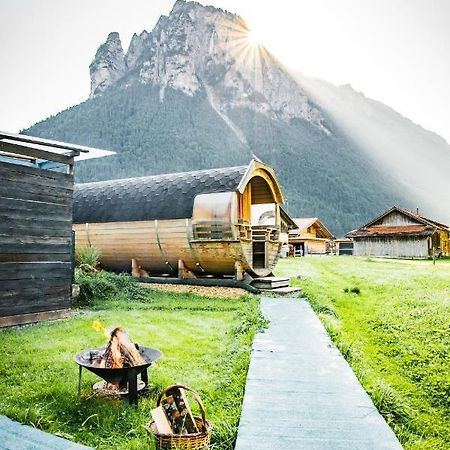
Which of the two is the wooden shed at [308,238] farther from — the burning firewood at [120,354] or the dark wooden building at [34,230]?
the burning firewood at [120,354]

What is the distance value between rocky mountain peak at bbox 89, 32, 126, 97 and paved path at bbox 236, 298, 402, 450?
126 metres

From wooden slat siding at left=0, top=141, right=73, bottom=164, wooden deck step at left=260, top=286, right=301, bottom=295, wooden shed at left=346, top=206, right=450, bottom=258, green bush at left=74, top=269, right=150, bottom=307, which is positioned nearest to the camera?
wooden slat siding at left=0, top=141, right=73, bottom=164

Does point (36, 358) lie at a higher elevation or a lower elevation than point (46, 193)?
lower

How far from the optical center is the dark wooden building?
28.2 ft

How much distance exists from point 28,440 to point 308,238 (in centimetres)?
4828

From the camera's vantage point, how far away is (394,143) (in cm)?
16938

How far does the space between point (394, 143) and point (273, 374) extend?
178 meters

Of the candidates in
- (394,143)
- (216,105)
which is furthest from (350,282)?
(394,143)

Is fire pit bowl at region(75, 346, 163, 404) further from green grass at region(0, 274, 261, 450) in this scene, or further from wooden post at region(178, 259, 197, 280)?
wooden post at region(178, 259, 197, 280)

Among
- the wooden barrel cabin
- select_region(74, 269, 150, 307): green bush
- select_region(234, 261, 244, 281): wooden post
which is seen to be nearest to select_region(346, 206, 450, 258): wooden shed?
the wooden barrel cabin

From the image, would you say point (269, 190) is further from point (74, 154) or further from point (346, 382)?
point (346, 382)

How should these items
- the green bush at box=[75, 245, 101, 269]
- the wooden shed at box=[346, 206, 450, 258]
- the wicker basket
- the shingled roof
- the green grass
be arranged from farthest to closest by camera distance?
the wooden shed at box=[346, 206, 450, 258] → the green bush at box=[75, 245, 101, 269] → the shingled roof → the green grass → the wicker basket

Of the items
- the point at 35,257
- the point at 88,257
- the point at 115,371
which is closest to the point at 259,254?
the point at 88,257

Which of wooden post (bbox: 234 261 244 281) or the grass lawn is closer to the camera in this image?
the grass lawn
